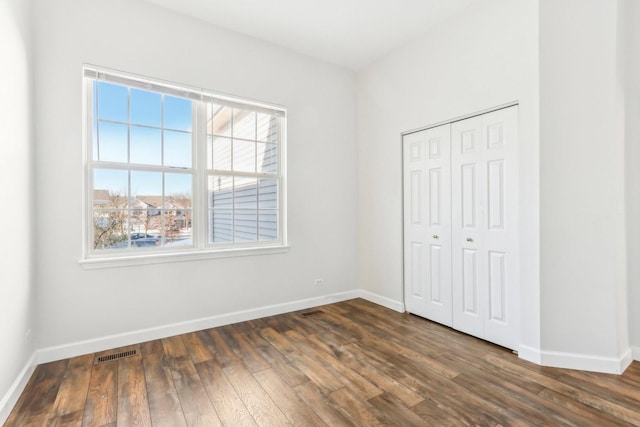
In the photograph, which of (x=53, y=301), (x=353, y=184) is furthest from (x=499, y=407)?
(x=53, y=301)

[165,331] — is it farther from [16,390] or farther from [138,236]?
[16,390]

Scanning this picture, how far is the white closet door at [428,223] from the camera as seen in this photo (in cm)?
325

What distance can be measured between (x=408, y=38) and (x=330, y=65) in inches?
42.2

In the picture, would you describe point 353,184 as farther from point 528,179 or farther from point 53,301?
point 53,301

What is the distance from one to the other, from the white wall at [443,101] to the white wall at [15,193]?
3.49 m

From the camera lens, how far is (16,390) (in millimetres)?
2014

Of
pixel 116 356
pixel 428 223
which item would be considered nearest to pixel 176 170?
pixel 116 356

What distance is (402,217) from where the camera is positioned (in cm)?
375

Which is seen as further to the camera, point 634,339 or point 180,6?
point 180,6

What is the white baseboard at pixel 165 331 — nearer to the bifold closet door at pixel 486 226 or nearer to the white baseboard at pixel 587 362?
the bifold closet door at pixel 486 226

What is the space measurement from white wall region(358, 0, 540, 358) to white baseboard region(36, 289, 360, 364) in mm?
1082

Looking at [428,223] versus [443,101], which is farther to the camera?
[428,223]

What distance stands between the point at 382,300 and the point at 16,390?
3470 millimetres

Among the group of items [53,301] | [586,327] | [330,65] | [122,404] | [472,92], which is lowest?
[122,404]
